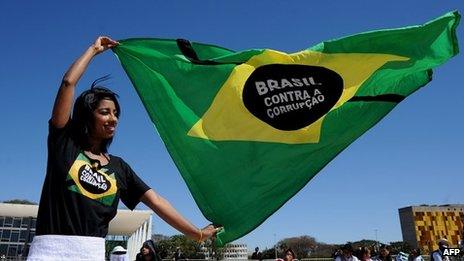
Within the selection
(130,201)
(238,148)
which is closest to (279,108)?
(238,148)

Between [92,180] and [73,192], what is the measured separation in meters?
0.12

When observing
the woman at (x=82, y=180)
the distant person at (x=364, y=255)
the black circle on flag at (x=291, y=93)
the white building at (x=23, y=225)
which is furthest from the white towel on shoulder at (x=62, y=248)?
the white building at (x=23, y=225)

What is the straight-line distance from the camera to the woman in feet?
7.23

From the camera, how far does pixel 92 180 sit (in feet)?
7.80

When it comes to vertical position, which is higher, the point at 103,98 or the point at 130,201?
the point at 103,98

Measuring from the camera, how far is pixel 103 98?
2.62 metres

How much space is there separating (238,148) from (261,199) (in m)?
0.42

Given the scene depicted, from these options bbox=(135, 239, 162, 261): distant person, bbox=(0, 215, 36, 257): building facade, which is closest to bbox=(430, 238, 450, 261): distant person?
bbox=(135, 239, 162, 261): distant person

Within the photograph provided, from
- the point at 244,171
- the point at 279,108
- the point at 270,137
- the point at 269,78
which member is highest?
the point at 269,78

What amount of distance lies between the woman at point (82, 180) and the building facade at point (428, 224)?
74467 millimetres

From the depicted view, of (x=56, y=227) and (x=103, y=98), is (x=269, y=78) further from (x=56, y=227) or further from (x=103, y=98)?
(x=56, y=227)

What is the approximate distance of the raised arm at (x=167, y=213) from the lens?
2.80 m

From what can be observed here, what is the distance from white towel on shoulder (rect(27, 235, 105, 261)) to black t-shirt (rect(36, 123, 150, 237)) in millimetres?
31

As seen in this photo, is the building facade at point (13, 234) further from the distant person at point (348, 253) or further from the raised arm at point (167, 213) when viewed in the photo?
the raised arm at point (167, 213)
